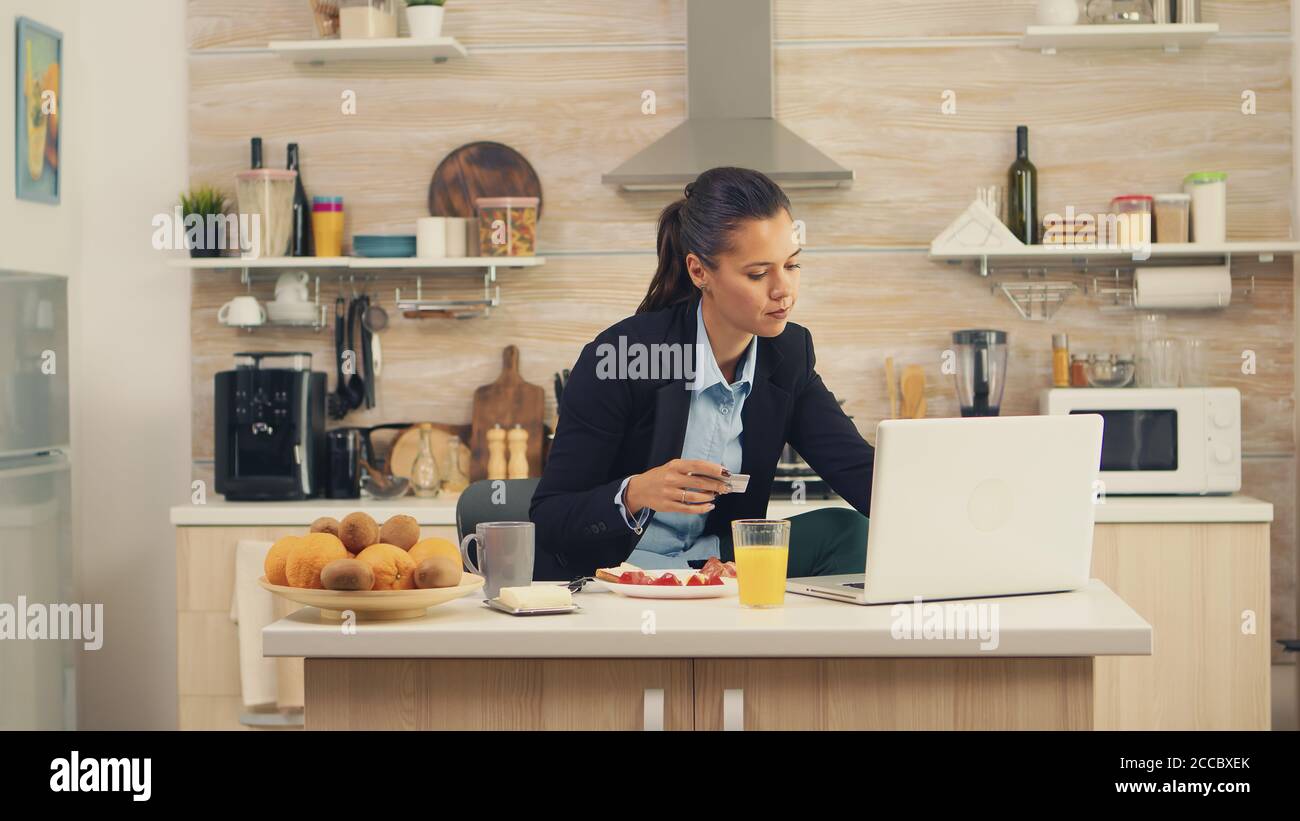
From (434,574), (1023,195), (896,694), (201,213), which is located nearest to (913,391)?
(1023,195)

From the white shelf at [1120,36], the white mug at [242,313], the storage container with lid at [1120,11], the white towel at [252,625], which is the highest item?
the storage container with lid at [1120,11]

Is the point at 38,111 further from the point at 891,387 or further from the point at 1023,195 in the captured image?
the point at 1023,195

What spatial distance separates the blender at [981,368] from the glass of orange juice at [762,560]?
2.14 metres

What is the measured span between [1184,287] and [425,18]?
2.23 meters

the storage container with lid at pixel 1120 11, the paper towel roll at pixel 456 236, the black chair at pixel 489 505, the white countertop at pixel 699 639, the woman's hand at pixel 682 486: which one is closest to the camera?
the white countertop at pixel 699 639

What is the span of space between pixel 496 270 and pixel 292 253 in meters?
0.58

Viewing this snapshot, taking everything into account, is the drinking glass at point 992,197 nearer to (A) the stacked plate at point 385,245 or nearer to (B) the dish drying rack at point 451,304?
(B) the dish drying rack at point 451,304

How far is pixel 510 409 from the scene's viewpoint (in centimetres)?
380

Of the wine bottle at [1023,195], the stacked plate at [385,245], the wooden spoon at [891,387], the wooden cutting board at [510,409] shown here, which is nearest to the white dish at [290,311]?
the stacked plate at [385,245]

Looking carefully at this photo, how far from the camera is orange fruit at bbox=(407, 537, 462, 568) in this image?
1545mm

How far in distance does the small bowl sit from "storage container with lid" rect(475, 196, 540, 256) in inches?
62.6

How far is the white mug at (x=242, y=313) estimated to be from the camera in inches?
147

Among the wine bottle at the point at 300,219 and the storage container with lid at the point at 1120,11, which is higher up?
the storage container with lid at the point at 1120,11
